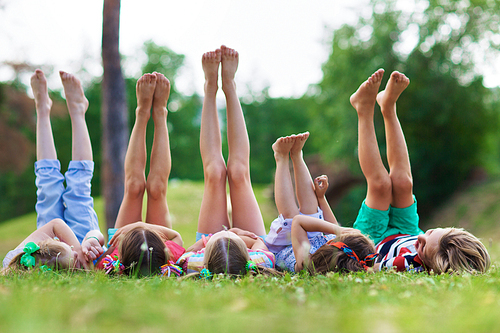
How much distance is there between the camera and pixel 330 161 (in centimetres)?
1452

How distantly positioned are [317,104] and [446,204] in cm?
689

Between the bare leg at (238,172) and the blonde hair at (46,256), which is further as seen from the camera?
the bare leg at (238,172)

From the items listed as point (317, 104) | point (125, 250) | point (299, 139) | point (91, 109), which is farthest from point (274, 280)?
point (91, 109)

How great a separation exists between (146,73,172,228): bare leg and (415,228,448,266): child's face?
221 centimetres

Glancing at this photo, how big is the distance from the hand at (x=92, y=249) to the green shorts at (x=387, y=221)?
226cm

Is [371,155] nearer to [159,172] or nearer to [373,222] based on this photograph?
[373,222]

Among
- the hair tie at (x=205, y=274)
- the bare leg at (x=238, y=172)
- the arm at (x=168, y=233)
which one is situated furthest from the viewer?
the bare leg at (x=238, y=172)

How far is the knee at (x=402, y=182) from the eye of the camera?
3.28m

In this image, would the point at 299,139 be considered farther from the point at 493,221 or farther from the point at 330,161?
the point at 330,161

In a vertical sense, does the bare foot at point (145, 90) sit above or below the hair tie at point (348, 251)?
above

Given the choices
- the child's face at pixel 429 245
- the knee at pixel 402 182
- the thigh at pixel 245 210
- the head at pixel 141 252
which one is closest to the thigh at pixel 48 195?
the head at pixel 141 252

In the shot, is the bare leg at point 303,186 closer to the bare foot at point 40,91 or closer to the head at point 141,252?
the head at point 141,252

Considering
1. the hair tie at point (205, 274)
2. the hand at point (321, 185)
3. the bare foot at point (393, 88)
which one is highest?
the bare foot at point (393, 88)

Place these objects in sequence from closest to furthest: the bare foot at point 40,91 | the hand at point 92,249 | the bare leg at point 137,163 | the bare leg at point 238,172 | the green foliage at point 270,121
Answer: the hand at point 92,249, the bare leg at point 238,172, the bare leg at point 137,163, the bare foot at point 40,91, the green foliage at point 270,121
